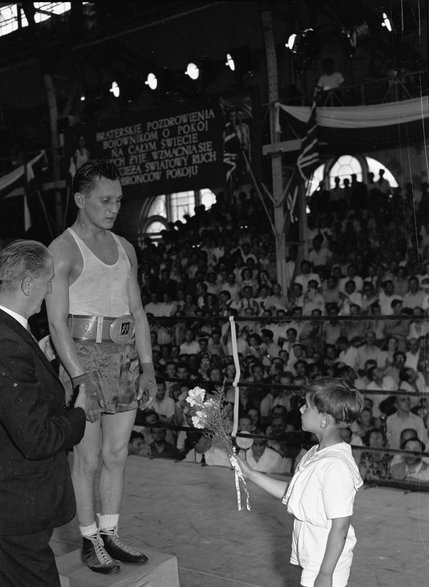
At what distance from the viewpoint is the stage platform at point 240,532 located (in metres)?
3.01

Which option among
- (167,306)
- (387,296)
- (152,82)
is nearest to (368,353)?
(387,296)

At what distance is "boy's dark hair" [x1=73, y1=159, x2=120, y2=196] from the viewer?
2764 mm

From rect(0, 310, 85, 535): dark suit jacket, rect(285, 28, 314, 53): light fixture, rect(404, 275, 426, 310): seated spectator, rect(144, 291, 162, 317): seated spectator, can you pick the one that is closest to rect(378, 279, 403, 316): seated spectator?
rect(404, 275, 426, 310): seated spectator

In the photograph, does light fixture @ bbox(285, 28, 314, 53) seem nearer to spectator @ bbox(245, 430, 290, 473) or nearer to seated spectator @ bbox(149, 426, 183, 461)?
seated spectator @ bbox(149, 426, 183, 461)

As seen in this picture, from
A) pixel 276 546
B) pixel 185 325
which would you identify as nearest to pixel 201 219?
pixel 185 325

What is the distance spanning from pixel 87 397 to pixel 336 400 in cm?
76

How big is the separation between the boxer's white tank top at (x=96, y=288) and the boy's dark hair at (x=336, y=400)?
936mm

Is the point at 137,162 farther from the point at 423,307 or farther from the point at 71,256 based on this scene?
the point at 71,256

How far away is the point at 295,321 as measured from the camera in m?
7.68

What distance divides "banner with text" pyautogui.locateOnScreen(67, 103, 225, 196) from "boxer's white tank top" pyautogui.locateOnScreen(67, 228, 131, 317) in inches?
253

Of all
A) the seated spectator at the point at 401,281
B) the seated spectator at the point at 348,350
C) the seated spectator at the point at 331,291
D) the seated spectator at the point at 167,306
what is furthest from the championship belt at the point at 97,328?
the seated spectator at the point at 167,306

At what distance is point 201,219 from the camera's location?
12625 millimetres

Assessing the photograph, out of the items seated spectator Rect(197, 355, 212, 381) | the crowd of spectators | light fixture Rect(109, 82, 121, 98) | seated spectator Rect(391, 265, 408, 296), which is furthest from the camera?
light fixture Rect(109, 82, 121, 98)

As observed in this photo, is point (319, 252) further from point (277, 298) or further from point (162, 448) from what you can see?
point (162, 448)
